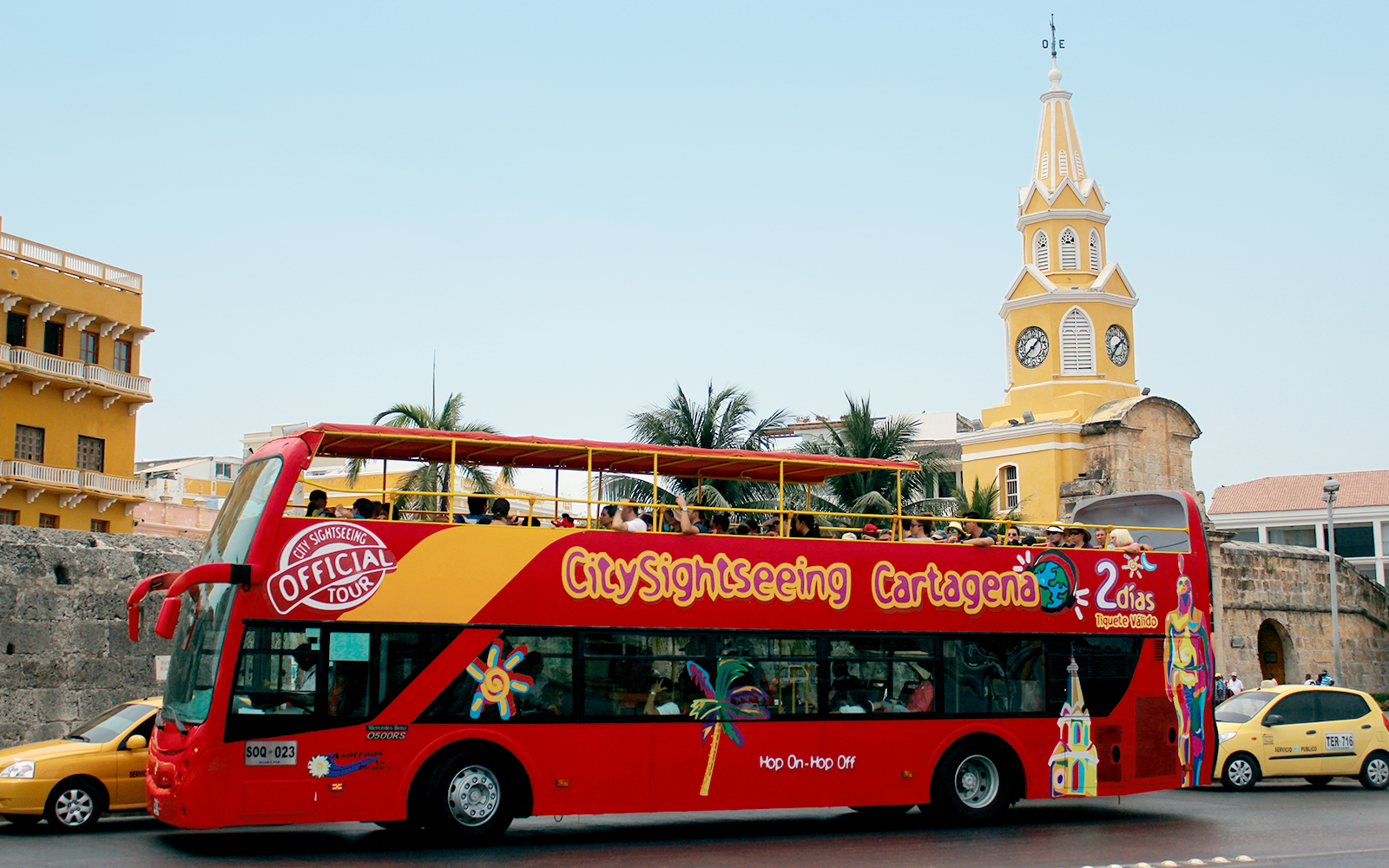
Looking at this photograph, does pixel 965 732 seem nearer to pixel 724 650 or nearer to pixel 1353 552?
pixel 724 650

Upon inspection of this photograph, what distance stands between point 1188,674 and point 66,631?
44.4 feet

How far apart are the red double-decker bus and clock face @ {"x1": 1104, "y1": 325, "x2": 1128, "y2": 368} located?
2565 centimetres

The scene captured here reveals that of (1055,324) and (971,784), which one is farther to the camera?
(1055,324)

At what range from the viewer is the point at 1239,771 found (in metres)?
16.8

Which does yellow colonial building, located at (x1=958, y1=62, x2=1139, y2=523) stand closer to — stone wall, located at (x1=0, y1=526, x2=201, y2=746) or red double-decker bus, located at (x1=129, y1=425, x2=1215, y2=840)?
red double-decker bus, located at (x1=129, y1=425, x2=1215, y2=840)

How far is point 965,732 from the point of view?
1250 centimetres

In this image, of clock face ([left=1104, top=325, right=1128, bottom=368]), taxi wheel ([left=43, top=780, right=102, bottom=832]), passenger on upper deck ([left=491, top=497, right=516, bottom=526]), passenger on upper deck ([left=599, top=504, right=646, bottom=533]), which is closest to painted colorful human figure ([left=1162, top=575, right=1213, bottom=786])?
passenger on upper deck ([left=599, top=504, right=646, bottom=533])

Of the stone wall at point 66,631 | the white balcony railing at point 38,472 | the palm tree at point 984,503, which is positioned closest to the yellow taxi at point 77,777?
the stone wall at point 66,631

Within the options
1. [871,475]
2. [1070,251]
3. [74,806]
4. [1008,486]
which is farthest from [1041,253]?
[74,806]

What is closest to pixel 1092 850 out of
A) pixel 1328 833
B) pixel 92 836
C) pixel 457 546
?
pixel 1328 833

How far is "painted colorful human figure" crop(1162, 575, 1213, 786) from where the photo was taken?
43.9 ft

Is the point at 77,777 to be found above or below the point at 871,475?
below

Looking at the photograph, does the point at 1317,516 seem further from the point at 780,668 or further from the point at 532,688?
the point at 532,688

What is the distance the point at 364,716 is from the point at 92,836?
9.92 ft
